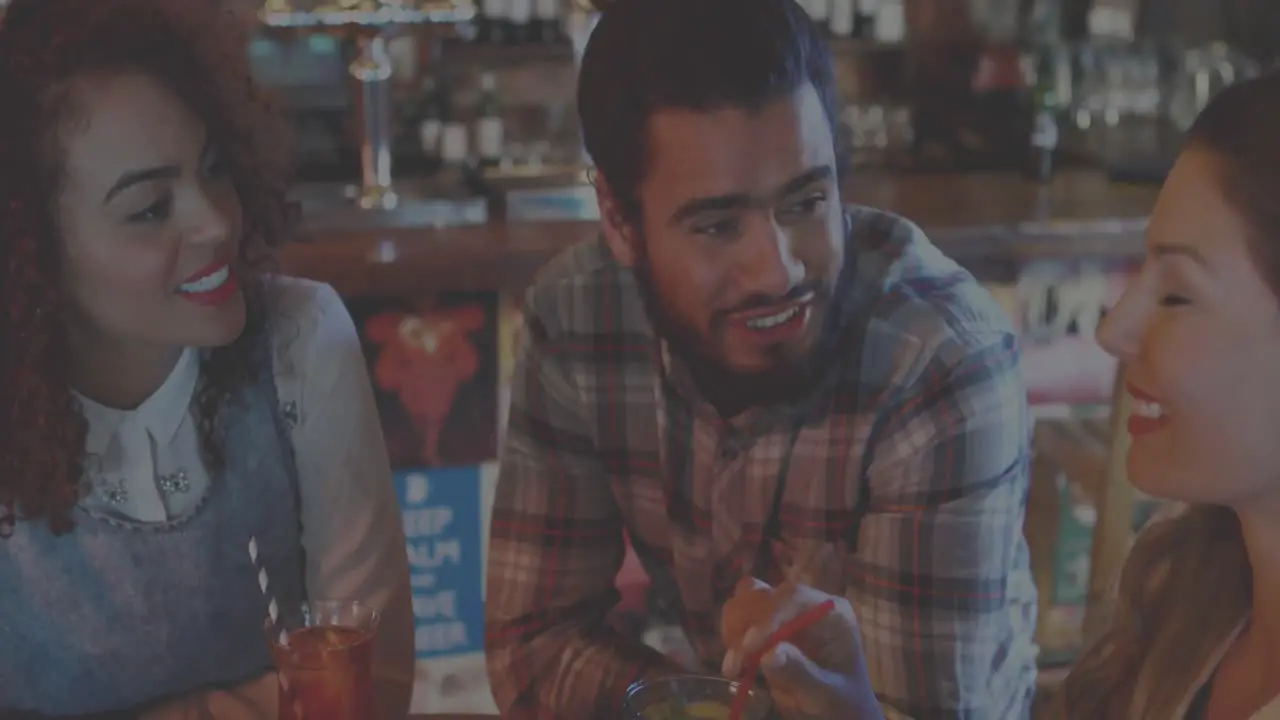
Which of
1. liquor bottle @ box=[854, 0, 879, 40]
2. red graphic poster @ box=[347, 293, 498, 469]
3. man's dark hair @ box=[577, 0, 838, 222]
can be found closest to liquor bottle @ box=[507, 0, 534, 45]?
liquor bottle @ box=[854, 0, 879, 40]

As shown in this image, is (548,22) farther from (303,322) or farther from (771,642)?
(771,642)

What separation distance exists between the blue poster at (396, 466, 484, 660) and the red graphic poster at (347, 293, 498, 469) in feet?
0.15

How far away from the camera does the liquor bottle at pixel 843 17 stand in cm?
349

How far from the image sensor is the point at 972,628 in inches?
53.3

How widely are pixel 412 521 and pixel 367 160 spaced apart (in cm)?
71

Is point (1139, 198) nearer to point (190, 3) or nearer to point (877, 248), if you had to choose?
point (877, 248)

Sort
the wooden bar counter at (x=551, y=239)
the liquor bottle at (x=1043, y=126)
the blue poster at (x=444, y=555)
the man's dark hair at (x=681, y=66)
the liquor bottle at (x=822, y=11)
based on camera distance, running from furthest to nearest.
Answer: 1. the liquor bottle at (x=822, y=11)
2. the liquor bottle at (x=1043, y=126)
3. the blue poster at (x=444, y=555)
4. the wooden bar counter at (x=551, y=239)
5. the man's dark hair at (x=681, y=66)

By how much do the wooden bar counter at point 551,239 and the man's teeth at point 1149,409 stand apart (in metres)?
1.18

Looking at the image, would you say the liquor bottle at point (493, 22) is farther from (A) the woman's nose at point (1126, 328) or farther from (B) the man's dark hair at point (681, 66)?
(A) the woman's nose at point (1126, 328)

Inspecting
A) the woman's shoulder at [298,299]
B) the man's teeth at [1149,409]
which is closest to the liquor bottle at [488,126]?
the woman's shoulder at [298,299]

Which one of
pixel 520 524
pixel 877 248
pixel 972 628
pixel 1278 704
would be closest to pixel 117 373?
pixel 520 524

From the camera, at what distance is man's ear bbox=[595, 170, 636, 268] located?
1.44 m

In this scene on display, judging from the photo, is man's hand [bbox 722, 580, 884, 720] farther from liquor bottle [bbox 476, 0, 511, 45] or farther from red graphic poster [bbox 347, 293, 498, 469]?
liquor bottle [bbox 476, 0, 511, 45]

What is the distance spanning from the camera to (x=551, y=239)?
240 centimetres
